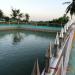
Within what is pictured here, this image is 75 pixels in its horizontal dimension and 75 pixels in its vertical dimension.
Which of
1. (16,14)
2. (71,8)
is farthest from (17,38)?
(16,14)

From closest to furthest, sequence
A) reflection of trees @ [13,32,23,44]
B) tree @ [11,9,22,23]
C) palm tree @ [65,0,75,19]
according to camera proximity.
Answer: reflection of trees @ [13,32,23,44] < palm tree @ [65,0,75,19] < tree @ [11,9,22,23]

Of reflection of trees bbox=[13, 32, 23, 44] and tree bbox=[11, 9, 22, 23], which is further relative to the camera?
tree bbox=[11, 9, 22, 23]

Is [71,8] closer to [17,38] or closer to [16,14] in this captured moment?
[17,38]

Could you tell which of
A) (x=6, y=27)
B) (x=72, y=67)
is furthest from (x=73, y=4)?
(x=72, y=67)

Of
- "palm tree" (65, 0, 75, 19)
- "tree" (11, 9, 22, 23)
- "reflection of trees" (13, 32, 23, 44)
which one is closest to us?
"reflection of trees" (13, 32, 23, 44)

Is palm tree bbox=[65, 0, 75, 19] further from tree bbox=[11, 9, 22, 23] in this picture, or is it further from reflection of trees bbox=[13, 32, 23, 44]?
tree bbox=[11, 9, 22, 23]

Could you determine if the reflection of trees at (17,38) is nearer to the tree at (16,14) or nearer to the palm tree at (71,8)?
the palm tree at (71,8)

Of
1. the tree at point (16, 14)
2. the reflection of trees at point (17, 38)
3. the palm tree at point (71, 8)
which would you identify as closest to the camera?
the reflection of trees at point (17, 38)

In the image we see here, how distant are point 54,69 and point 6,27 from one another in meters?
28.8

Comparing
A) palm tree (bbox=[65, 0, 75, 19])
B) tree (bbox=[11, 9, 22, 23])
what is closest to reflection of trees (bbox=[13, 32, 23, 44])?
palm tree (bbox=[65, 0, 75, 19])

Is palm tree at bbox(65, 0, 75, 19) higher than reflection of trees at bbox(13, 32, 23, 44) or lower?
higher

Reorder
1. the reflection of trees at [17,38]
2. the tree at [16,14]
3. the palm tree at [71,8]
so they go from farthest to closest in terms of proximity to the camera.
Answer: the tree at [16,14] < the palm tree at [71,8] < the reflection of trees at [17,38]

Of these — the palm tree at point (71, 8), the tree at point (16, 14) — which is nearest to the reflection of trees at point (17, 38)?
the palm tree at point (71, 8)

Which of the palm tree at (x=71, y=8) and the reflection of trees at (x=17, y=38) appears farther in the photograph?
the palm tree at (x=71, y=8)
